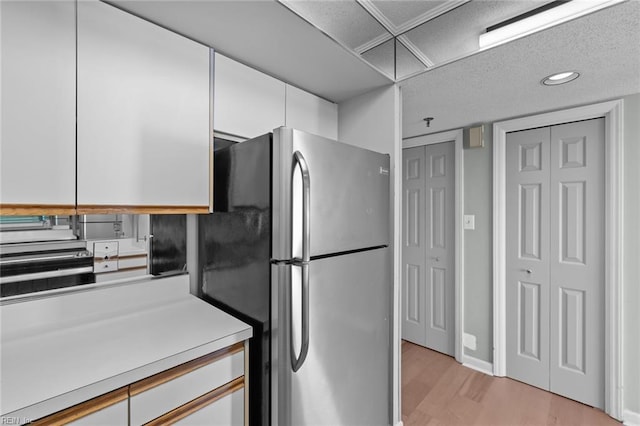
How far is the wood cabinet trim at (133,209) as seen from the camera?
1081mm

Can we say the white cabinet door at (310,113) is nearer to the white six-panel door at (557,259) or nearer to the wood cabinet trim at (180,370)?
the wood cabinet trim at (180,370)

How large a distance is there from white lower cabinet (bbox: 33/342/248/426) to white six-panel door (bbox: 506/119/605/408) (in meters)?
2.29

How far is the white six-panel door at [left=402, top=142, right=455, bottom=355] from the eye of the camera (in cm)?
277

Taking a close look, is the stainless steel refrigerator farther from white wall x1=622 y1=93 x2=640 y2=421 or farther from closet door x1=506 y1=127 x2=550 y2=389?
white wall x1=622 y1=93 x2=640 y2=421

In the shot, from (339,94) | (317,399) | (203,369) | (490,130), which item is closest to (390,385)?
(317,399)

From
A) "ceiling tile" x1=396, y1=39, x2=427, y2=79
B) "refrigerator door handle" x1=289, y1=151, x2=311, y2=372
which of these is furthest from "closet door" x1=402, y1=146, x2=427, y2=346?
"refrigerator door handle" x1=289, y1=151, x2=311, y2=372

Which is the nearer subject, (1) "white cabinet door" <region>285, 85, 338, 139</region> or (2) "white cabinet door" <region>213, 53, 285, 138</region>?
(2) "white cabinet door" <region>213, 53, 285, 138</region>

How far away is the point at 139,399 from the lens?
0.93m

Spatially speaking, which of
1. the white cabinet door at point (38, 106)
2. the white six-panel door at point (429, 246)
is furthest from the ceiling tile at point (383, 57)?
the white six-panel door at point (429, 246)

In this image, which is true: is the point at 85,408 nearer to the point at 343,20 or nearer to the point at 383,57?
the point at 343,20

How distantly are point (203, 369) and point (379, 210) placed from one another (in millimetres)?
1084

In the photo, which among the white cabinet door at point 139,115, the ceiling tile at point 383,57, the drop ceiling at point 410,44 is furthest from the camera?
the ceiling tile at point 383,57

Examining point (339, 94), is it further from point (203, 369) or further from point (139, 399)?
point (139, 399)

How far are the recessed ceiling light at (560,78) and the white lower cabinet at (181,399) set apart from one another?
2162 millimetres
